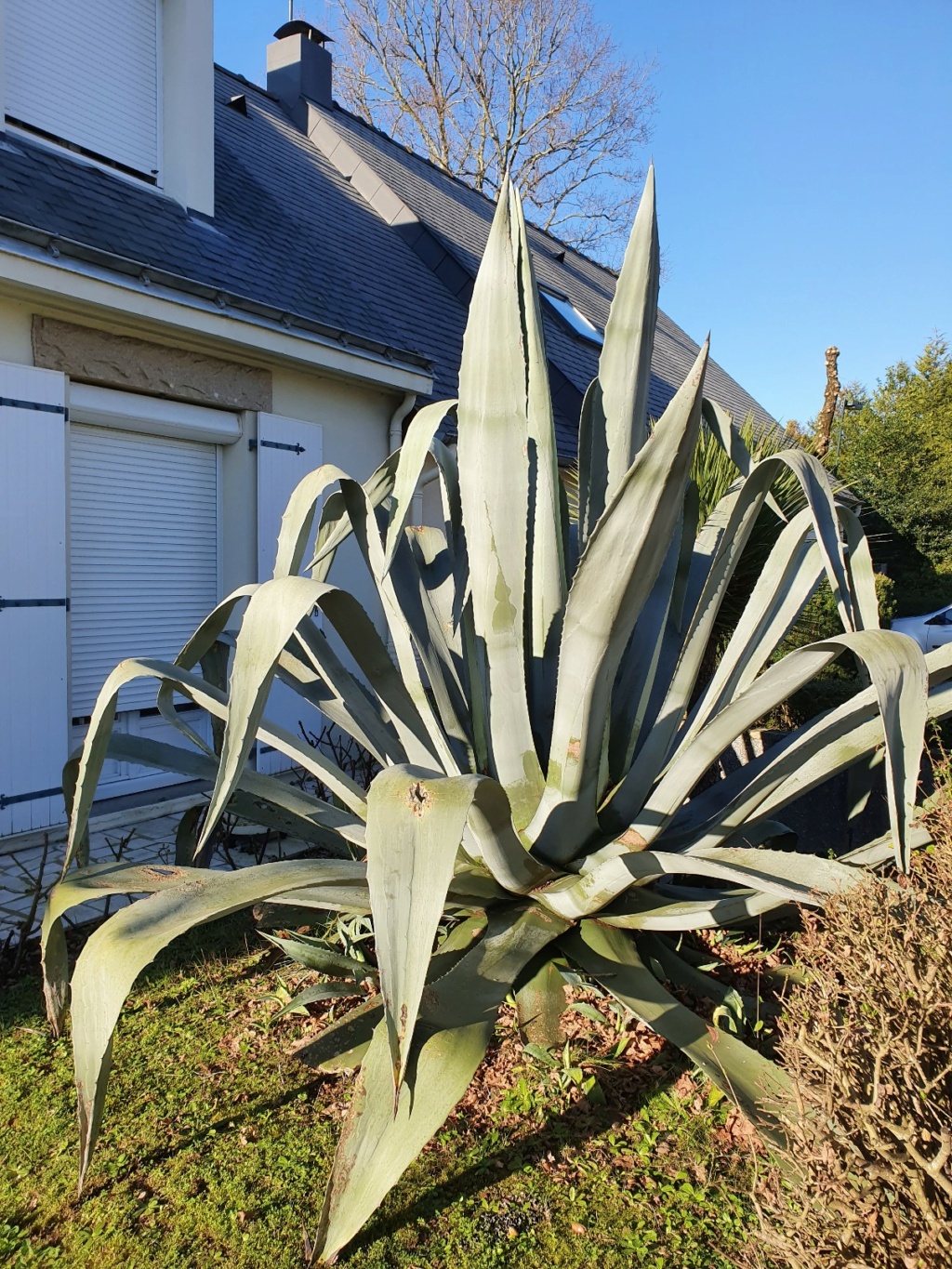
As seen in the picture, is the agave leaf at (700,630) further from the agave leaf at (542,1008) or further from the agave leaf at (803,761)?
the agave leaf at (542,1008)

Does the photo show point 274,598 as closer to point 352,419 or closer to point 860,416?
point 352,419

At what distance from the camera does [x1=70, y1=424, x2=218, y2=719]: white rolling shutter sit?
183 inches

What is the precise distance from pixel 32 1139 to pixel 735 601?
3624 millimetres

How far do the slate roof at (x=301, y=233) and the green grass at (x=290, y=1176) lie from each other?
3.40 m

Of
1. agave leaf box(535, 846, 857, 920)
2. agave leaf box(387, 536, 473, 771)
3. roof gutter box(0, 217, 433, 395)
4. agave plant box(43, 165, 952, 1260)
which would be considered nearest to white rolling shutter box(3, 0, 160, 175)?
roof gutter box(0, 217, 433, 395)

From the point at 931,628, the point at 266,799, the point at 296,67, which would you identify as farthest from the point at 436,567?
the point at 931,628

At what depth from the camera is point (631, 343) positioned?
226cm

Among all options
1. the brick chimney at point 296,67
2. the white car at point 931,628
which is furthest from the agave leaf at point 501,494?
the white car at point 931,628

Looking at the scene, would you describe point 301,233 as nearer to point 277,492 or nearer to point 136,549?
point 277,492

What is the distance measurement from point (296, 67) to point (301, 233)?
195 inches

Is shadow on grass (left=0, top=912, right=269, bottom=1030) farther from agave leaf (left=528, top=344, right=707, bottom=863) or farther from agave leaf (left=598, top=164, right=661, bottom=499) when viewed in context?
agave leaf (left=598, top=164, right=661, bottom=499)

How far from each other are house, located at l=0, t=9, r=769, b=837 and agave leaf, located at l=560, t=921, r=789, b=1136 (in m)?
3.10

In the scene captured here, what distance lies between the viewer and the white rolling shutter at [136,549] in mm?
4660

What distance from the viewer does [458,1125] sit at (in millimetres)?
1986
